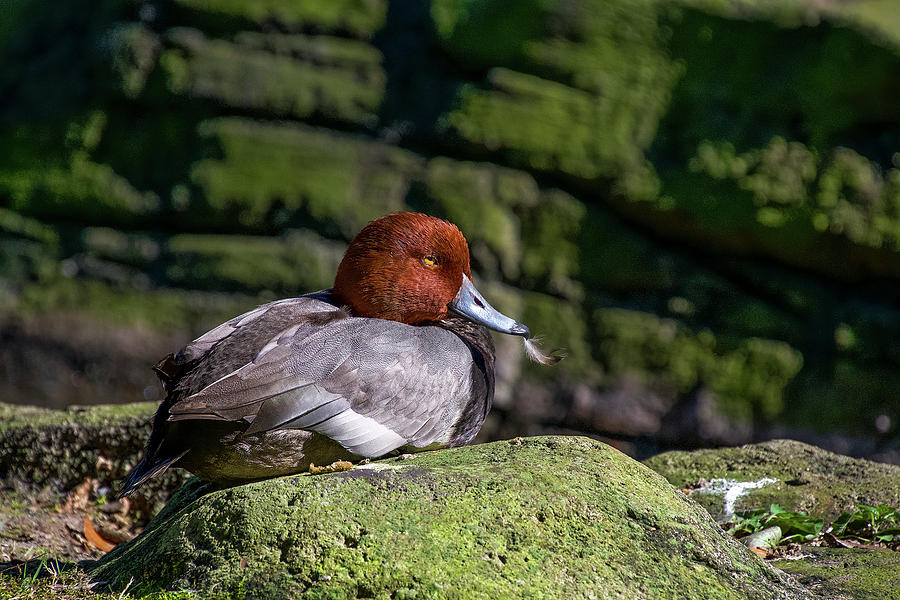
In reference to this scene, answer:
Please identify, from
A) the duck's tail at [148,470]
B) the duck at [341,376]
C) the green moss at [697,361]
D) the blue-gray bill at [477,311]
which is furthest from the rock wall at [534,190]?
the duck's tail at [148,470]

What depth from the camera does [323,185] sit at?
19.6ft

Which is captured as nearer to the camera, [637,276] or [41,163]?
[637,276]

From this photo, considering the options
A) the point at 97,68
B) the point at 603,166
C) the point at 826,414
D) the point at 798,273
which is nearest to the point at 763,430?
the point at 826,414

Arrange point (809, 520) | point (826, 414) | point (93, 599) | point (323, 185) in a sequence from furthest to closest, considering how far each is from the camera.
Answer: point (323, 185) < point (826, 414) < point (809, 520) < point (93, 599)

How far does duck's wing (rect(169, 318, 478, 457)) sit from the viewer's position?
8.59 feet

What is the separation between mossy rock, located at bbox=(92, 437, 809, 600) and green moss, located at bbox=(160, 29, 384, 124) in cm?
421

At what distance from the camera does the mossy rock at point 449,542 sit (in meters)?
1.94

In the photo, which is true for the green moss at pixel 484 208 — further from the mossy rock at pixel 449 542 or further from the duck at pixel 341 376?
the mossy rock at pixel 449 542

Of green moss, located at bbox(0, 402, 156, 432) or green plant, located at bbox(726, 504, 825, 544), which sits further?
green moss, located at bbox(0, 402, 156, 432)

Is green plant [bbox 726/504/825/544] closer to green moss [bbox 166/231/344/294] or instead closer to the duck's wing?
the duck's wing

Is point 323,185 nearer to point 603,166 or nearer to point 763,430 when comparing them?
point 603,166

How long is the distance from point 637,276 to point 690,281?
342 millimetres

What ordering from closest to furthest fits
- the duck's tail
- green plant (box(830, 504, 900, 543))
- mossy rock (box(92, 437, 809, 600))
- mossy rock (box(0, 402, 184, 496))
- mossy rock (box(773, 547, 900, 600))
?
mossy rock (box(92, 437, 809, 600)) < mossy rock (box(773, 547, 900, 600)) < the duck's tail < green plant (box(830, 504, 900, 543)) < mossy rock (box(0, 402, 184, 496))

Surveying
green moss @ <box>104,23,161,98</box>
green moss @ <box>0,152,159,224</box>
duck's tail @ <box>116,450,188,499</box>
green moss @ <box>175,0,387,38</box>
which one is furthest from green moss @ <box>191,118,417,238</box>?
duck's tail @ <box>116,450,188,499</box>
